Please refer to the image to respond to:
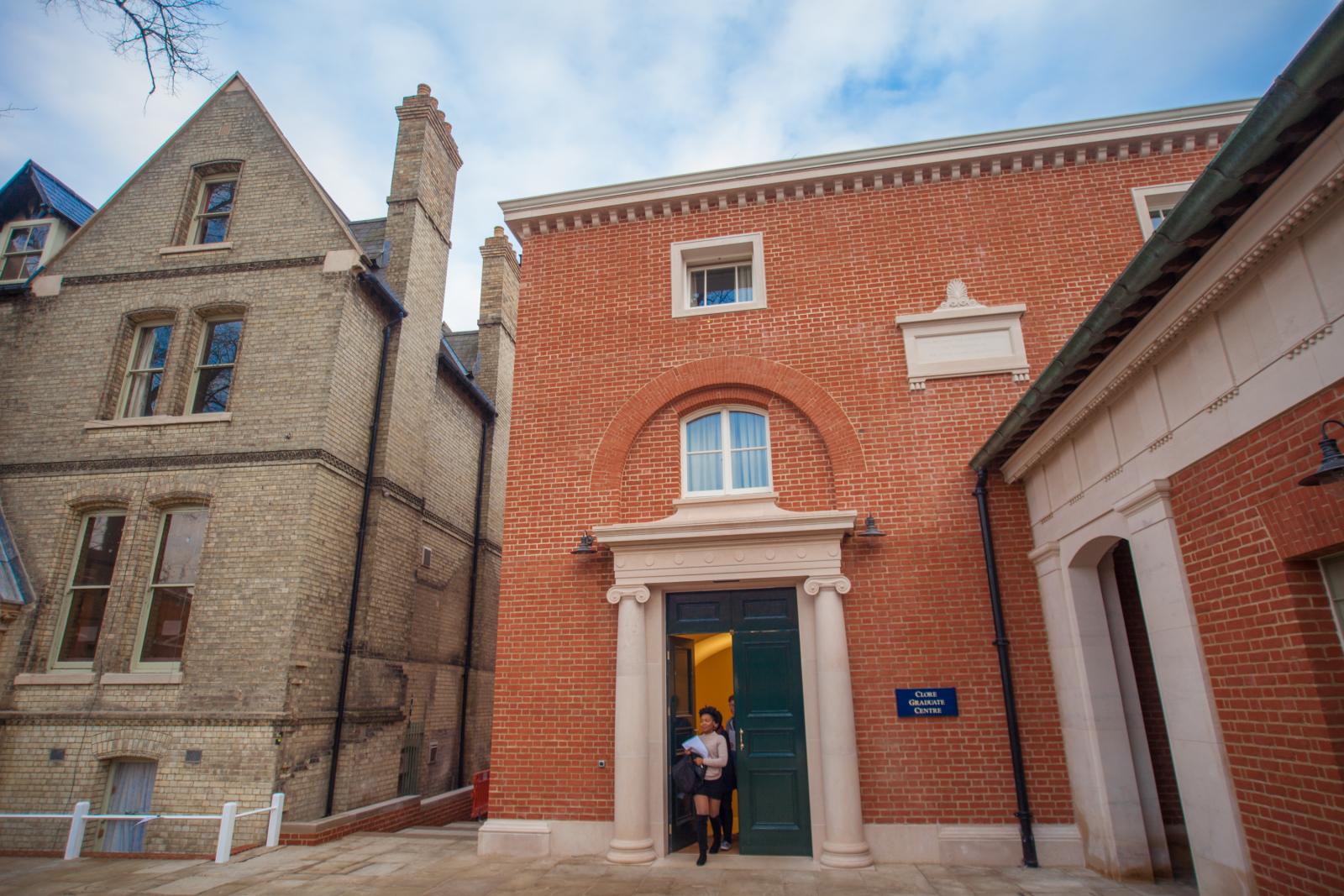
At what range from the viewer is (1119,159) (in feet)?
35.1

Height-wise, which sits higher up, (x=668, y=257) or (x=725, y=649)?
(x=668, y=257)

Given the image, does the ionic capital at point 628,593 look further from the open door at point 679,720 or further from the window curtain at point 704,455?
the window curtain at point 704,455

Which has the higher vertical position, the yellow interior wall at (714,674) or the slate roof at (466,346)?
the slate roof at (466,346)

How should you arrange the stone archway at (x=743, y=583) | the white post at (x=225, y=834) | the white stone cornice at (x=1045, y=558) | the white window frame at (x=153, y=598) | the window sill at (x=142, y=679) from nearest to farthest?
the white stone cornice at (x=1045, y=558)
the stone archway at (x=743, y=583)
the white post at (x=225, y=834)
the window sill at (x=142, y=679)
the white window frame at (x=153, y=598)

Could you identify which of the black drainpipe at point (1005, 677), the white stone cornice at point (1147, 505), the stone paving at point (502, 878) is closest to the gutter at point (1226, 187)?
the white stone cornice at point (1147, 505)

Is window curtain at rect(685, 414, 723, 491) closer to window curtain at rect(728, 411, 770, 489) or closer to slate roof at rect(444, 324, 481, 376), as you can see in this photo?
window curtain at rect(728, 411, 770, 489)

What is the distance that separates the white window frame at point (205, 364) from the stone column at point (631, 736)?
7.82 m

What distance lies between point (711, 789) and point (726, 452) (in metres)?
4.32

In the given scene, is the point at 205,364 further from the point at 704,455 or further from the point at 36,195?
the point at 704,455

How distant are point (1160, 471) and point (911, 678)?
392cm

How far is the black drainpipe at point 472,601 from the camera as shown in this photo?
621 inches

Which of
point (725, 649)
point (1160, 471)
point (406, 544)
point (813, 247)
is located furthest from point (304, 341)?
point (1160, 471)

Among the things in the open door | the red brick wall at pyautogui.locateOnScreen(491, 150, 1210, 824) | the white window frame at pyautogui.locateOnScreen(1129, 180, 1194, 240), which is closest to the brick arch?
the red brick wall at pyautogui.locateOnScreen(491, 150, 1210, 824)

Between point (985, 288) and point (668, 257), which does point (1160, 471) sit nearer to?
point (985, 288)
